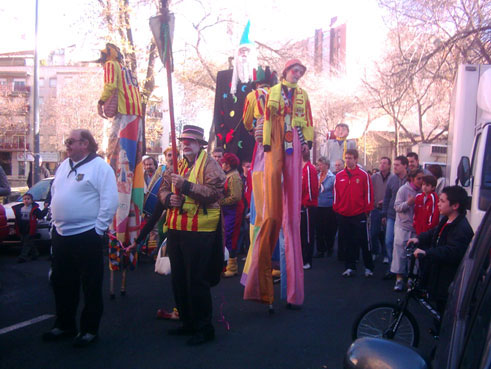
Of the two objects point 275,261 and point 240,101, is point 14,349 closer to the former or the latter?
point 275,261

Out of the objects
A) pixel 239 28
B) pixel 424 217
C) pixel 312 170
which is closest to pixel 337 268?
pixel 312 170

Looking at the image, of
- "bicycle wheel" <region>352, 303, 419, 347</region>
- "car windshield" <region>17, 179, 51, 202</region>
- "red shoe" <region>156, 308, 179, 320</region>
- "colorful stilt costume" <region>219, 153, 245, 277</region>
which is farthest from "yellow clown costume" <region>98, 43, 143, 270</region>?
"car windshield" <region>17, 179, 51, 202</region>

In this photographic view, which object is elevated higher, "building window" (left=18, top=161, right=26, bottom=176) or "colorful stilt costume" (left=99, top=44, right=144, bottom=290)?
"colorful stilt costume" (left=99, top=44, right=144, bottom=290)

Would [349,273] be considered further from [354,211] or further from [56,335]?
[56,335]

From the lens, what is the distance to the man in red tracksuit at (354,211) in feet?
25.6

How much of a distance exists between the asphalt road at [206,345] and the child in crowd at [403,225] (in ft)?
1.12

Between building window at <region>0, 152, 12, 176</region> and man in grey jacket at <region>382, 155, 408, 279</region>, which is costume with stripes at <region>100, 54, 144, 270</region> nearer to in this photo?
man in grey jacket at <region>382, 155, 408, 279</region>

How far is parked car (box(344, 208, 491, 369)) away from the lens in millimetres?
1454

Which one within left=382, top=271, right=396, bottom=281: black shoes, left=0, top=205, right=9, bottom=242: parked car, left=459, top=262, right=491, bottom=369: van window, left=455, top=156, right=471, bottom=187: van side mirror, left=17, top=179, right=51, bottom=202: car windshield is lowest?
left=382, top=271, right=396, bottom=281: black shoes

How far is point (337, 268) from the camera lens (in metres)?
8.68

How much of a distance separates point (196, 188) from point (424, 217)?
3597mm

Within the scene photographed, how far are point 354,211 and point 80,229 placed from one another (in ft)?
15.2

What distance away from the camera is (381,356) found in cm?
163

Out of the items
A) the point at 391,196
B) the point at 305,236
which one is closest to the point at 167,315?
the point at 305,236
